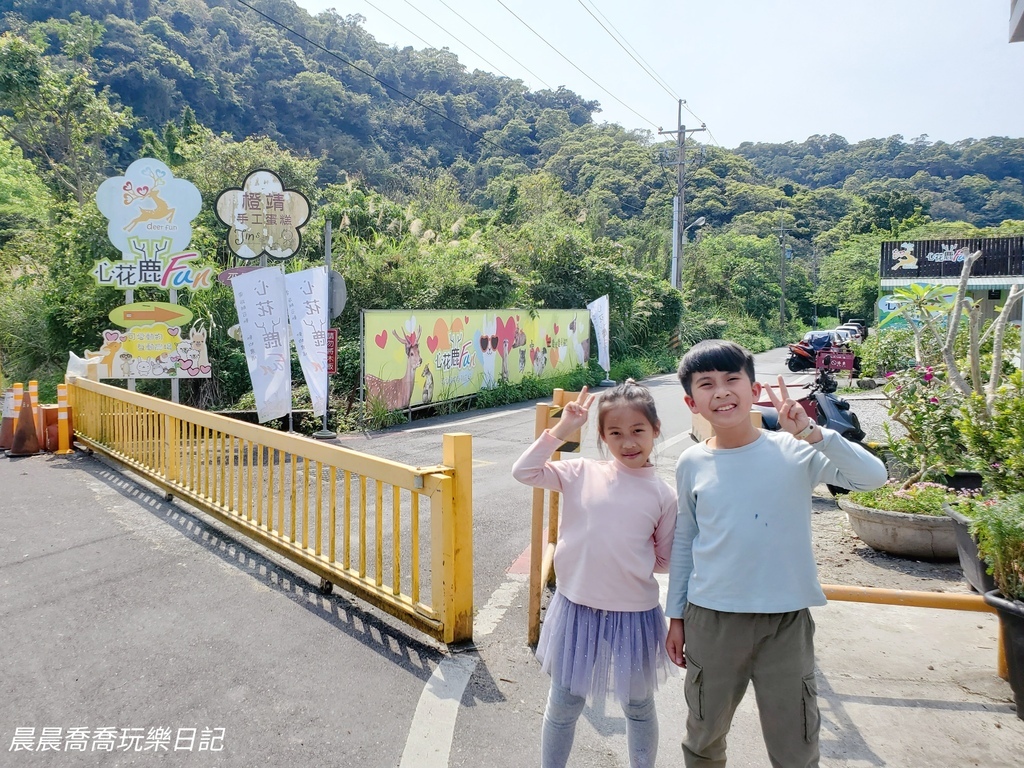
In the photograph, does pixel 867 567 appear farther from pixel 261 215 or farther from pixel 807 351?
pixel 807 351

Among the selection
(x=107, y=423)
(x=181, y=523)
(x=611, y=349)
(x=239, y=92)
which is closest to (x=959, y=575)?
(x=181, y=523)

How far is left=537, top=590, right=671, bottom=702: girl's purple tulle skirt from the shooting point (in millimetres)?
2371

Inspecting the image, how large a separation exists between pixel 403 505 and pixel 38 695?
3723 mm

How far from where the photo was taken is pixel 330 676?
342 centimetres

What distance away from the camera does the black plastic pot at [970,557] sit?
367 centimetres

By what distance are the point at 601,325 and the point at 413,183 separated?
39346 mm

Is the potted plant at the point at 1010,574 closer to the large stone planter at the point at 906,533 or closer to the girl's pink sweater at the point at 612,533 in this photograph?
the girl's pink sweater at the point at 612,533

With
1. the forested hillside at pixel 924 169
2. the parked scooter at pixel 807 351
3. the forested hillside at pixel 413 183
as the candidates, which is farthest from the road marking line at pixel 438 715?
the forested hillside at pixel 924 169

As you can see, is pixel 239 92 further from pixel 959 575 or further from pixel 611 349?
pixel 959 575

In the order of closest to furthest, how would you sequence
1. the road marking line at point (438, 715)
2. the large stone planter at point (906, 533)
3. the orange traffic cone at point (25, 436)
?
the road marking line at point (438, 715) < the large stone planter at point (906, 533) < the orange traffic cone at point (25, 436)

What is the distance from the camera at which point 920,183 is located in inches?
3661

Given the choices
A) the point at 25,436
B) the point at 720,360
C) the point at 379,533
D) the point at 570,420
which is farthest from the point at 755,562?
the point at 25,436

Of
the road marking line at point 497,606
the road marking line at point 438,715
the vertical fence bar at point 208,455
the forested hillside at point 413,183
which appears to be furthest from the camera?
the forested hillside at point 413,183

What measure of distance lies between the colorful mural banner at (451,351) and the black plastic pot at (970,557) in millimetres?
8855
